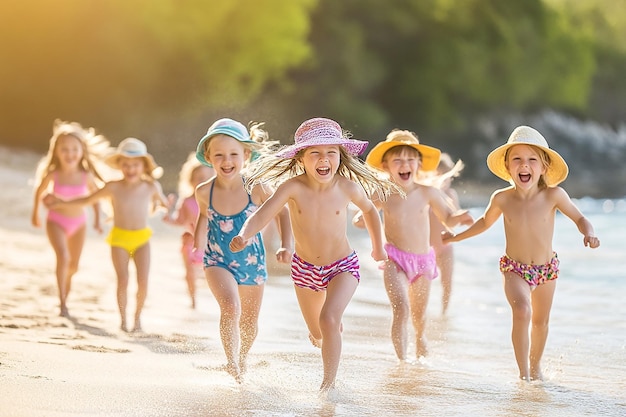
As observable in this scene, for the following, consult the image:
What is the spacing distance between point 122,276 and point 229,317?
8.62ft

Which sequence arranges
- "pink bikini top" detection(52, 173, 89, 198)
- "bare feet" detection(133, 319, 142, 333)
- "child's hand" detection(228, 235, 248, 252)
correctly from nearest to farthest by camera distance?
"child's hand" detection(228, 235, 248, 252) < "bare feet" detection(133, 319, 142, 333) < "pink bikini top" detection(52, 173, 89, 198)

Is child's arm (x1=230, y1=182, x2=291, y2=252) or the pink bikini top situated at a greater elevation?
the pink bikini top

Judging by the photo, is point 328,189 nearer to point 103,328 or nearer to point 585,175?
point 103,328

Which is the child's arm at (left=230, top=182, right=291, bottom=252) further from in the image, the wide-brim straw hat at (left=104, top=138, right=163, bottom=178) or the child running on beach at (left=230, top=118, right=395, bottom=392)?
the wide-brim straw hat at (left=104, top=138, right=163, bottom=178)

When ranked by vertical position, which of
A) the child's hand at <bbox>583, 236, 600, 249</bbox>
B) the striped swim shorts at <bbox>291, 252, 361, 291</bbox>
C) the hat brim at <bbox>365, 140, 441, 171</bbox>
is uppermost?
the hat brim at <bbox>365, 140, 441, 171</bbox>

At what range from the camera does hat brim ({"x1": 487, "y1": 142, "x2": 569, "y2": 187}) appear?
6988 millimetres

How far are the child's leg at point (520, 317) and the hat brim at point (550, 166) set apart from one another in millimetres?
676

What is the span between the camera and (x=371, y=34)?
49500 millimetres

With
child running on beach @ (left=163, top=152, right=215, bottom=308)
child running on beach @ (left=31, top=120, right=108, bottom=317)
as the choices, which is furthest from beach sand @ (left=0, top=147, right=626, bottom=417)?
child running on beach @ (left=31, top=120, right=108, bottom=317)

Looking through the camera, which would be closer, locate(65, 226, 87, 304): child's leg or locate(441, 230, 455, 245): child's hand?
locate(441, 230, 455, 245): child's hand

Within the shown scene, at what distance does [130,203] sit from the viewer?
953 centimetres

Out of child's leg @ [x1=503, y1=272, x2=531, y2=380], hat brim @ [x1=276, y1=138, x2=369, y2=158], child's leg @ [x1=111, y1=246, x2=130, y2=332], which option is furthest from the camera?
child's leg @ [x1=111, y1=246, x2=130, y2=332]

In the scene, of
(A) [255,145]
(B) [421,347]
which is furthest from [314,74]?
(A) [255,145]

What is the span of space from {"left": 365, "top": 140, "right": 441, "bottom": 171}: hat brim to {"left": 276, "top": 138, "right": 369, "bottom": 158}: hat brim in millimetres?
1292
